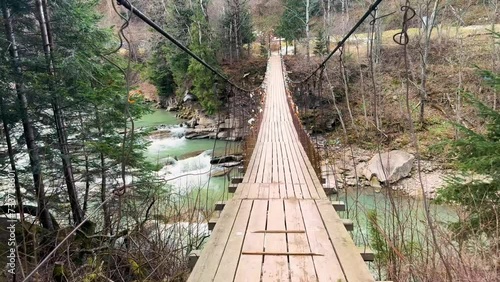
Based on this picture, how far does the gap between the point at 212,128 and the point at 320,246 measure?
37.6 feet

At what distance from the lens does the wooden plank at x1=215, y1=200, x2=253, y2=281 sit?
4.85 ft

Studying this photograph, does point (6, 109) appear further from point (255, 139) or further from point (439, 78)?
point (439, 78)

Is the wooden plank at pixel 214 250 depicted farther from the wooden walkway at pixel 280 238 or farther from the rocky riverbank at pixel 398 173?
the rocky riverbank at pixel 398 173

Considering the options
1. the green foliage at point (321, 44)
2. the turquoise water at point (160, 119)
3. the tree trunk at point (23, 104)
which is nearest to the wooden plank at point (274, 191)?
the tree trunk at point (23, 104)

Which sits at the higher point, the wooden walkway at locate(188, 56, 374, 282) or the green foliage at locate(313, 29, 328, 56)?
the green foliage at locate(313, 29, 328, 56)

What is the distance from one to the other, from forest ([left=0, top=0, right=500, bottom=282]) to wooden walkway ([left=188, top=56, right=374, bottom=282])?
28cm

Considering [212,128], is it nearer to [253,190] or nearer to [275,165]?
[275,165]

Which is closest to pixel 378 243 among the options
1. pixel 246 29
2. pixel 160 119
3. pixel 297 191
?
pixel 297 191

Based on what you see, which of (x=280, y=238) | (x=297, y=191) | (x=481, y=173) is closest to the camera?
(x=280, y=238)

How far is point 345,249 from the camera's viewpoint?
1.63 metres

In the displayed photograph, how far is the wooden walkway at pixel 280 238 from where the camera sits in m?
1.48

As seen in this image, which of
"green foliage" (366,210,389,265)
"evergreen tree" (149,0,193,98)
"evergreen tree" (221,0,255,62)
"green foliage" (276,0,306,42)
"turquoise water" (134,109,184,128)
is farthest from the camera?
"green foliage" (276,0,306,42)

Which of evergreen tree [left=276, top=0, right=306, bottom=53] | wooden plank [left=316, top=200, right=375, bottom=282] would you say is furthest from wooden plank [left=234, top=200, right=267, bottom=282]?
evergreen tree [left=276, top=0, right=306, bottom=53]

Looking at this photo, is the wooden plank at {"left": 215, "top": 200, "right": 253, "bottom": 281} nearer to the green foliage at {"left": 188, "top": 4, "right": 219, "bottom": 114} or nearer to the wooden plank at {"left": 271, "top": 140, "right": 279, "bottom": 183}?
the wooden plank at {"left": 271, "top": 140, "right": 279, "bottom": 183}
